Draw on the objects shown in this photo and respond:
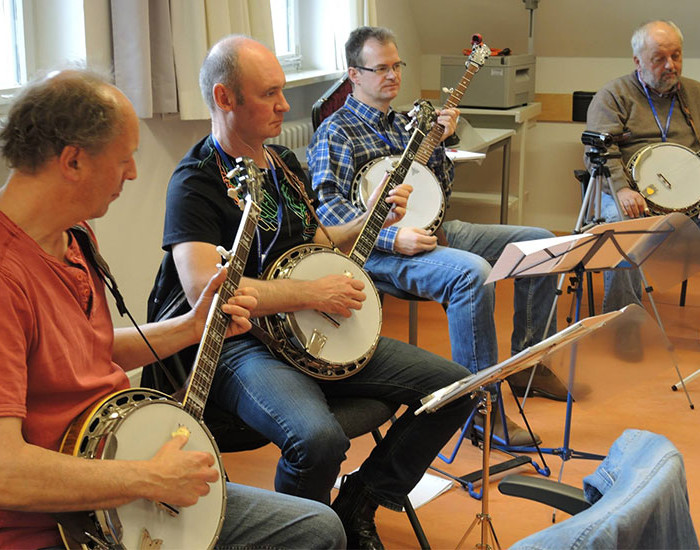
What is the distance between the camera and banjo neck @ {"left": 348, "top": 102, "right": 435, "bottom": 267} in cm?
234

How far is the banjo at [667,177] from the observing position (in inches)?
146

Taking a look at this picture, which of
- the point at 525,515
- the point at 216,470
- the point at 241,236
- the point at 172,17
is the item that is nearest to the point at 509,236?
the point at 525,515

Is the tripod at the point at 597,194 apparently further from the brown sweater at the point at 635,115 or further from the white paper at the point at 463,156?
the white paper at the point at 463,156

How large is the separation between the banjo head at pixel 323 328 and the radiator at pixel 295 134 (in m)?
1.86

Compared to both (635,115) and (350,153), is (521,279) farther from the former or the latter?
(635,115)

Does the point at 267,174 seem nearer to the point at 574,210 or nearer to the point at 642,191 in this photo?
the point at 642,191

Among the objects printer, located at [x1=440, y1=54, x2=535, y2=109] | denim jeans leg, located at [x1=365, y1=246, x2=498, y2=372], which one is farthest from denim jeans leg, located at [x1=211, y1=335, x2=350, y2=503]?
printer, located at [x1=440, y1=54, x2=535, y2=109]

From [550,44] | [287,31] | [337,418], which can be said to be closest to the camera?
[337,418]

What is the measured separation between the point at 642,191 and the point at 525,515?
5.77 ft

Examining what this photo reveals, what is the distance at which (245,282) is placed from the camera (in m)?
1.99

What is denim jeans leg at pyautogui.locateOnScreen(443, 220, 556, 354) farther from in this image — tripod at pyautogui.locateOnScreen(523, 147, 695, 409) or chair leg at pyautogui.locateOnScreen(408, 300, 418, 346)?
chair leg at pyautogui.locateOnScreen(408, 300, 418, 346)

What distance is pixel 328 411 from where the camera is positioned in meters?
1.95

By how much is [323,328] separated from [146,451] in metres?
0.72

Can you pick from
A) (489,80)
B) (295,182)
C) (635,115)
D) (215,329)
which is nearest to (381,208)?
(295,182)
